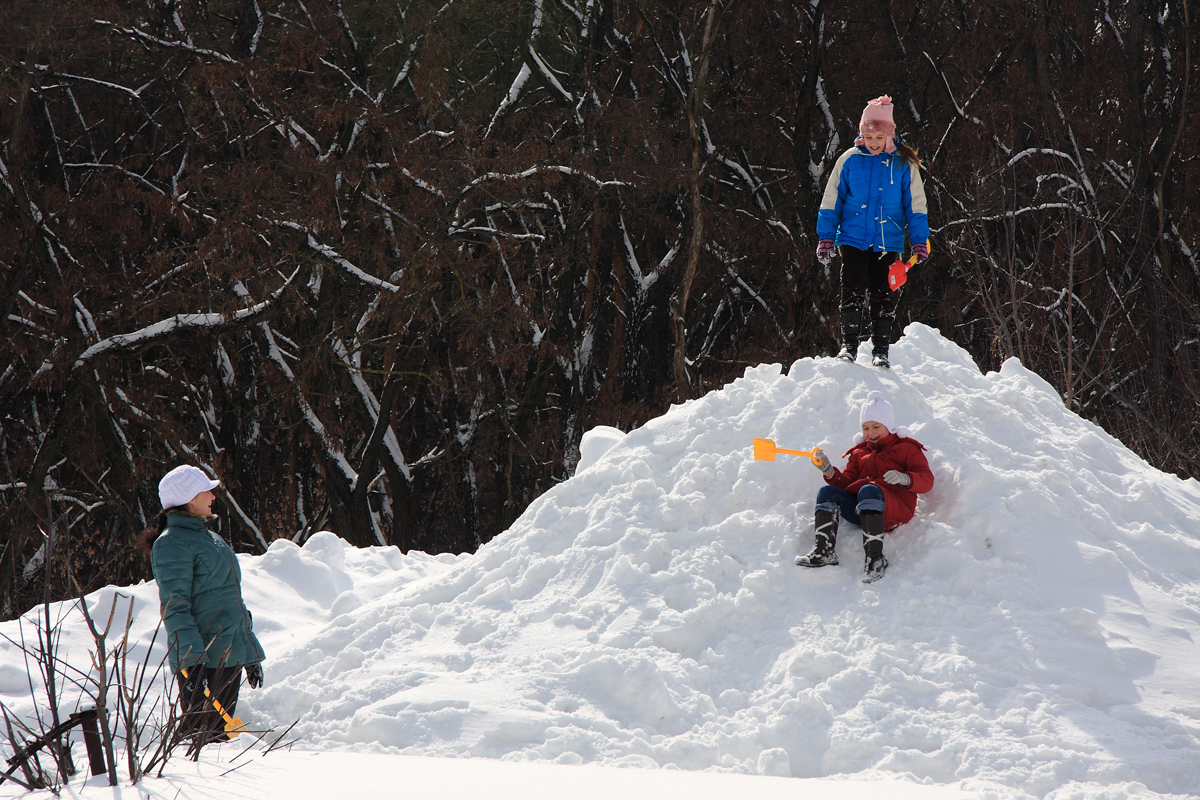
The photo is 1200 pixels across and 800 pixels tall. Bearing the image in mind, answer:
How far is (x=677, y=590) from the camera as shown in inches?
174

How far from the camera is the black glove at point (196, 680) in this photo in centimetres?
362

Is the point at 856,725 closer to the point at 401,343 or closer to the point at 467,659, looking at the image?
the point at 467,659

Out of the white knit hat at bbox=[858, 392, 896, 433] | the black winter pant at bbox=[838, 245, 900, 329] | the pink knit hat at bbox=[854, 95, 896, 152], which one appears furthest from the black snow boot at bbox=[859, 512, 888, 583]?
the pink knit hat at bbox=[854, 95, 896, 152]

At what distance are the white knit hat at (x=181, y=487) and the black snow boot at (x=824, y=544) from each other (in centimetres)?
267

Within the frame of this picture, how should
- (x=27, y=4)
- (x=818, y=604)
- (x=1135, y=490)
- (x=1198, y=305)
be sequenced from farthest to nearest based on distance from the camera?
1. (x=1198, y=305)
2. (x=27, y=4)
3. (x=1135, y=490)
4. (x=818, y=604)

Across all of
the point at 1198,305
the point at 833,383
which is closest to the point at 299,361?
the point at 833,383

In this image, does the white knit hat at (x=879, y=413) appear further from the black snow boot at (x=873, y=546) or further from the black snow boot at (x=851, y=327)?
the black snow boot at (x=851, y=327)

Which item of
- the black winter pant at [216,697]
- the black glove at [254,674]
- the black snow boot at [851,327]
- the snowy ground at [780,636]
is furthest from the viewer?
the black snow boot at [851,327]

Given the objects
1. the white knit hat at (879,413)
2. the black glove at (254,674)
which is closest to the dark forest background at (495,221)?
the white knit hat at (879,413)

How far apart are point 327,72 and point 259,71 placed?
1129 millimetres

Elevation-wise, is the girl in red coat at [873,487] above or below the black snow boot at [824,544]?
above

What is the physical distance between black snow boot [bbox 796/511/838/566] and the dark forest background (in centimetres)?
787

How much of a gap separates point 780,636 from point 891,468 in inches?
38.9

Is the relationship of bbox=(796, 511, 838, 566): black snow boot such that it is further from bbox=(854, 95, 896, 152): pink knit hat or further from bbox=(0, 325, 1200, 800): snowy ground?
bbox=(854, 95, 896, 152): pink knit hat
